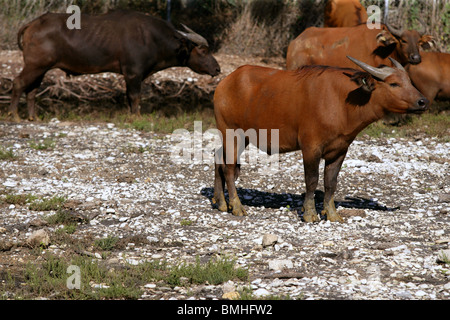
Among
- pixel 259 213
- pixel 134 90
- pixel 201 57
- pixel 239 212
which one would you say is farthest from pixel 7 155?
pixel 201 57

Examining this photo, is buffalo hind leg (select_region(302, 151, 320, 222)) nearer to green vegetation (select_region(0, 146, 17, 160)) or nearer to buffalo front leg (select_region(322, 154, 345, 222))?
buffalo front leg (select_region(322, 154, 345, 222))

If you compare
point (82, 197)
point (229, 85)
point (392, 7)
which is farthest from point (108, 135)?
point (392, 7)

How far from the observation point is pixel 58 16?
13.2 m

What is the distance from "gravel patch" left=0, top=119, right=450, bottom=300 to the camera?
5.97 m

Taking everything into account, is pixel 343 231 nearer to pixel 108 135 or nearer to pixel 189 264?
pixel 189 264

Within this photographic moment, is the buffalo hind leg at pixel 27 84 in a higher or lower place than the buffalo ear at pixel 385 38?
lower

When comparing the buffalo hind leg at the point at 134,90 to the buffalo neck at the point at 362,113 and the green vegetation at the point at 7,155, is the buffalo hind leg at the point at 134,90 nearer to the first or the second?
the green vegetation at the point at 7,155

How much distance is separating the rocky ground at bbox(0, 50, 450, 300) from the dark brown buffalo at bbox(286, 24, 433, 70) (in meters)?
1.47

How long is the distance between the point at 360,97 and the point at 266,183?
100.0 inches

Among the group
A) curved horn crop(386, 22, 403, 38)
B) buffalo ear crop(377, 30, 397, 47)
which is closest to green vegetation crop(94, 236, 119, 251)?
buffalo ear crop(377, 30, 397, 47)

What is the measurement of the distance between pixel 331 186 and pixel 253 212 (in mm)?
1052

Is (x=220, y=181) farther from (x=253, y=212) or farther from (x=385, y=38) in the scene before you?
(x=385, y=38)

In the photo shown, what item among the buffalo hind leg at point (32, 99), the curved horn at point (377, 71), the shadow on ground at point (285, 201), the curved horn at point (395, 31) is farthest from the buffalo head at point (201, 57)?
the curved horn at point (377, 71)

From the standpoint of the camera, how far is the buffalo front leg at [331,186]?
7668 mm
